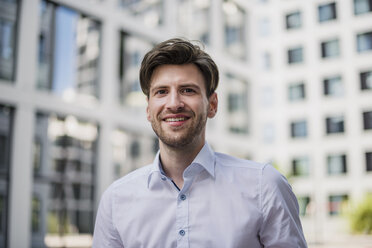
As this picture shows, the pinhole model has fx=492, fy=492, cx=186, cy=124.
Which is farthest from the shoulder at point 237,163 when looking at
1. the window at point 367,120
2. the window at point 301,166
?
the window at point 301,166

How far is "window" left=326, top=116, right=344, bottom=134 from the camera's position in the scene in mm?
38150

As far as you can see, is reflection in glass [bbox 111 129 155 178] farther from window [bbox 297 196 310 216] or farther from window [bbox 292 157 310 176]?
window [bbox 292 157 310 176]

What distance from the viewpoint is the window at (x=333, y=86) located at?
38.4 m

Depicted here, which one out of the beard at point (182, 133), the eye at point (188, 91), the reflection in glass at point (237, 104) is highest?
the reflection in glass at point (237, 104)

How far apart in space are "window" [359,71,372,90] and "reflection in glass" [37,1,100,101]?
86.5 feet

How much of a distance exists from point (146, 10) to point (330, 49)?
2462 cm

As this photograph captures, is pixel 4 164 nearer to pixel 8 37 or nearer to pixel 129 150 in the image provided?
pixel 8 37

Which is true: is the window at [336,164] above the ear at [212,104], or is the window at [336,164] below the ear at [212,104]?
above

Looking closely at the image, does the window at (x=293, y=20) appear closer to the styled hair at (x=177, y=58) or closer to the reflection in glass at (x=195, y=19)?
the reflection in glass at (x=195, y=19)

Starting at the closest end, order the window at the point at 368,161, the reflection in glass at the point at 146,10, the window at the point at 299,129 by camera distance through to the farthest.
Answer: the reflection in glass at the point at 146,10
the window at the point at 368,161
the window at the point at 299,129

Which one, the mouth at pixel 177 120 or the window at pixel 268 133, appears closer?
the mouth at pixel 177 120

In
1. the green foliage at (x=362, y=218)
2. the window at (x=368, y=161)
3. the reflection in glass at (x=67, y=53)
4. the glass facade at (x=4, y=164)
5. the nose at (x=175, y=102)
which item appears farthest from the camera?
the window at (x=368, y=161)

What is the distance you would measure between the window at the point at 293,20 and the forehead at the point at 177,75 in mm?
40863

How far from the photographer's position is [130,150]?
17.0 metres
